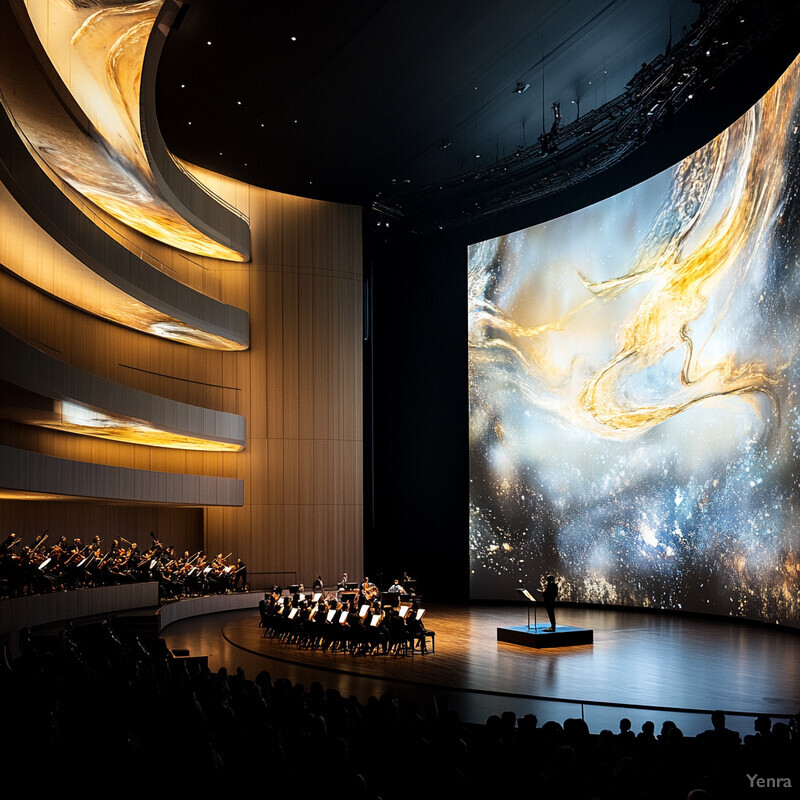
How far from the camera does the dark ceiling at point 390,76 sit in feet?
54.8

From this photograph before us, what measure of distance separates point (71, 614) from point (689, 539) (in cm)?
1319

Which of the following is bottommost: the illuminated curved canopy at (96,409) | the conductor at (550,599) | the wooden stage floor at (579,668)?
the wooden stage floor at (579,668)

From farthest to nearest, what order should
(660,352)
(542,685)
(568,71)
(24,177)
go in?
1. (660,352)
2. (568,71)
3. (24,177)
4. (542,685)

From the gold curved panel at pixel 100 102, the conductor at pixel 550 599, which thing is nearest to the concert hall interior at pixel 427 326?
the gold curved panel at pixel 100 102

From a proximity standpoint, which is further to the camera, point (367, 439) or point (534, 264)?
point (367, 439)

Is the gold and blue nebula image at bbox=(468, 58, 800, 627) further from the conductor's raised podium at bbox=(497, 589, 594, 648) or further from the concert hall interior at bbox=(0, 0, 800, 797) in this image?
the conductor's raised podium at bbox=(497, 589, 594, 648)

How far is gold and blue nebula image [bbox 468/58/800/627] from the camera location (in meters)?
16.6

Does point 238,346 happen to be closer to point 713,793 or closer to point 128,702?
point 128,702

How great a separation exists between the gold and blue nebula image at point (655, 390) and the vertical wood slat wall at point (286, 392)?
458cm

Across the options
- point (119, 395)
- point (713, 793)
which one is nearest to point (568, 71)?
point (119, 395)

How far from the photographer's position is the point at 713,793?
15.1ft

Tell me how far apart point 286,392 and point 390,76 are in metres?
11.0

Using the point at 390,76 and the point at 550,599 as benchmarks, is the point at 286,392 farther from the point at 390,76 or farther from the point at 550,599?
the point at 550,599

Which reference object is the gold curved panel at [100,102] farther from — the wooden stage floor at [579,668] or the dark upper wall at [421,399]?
the wooden stage floor at [579,668]
